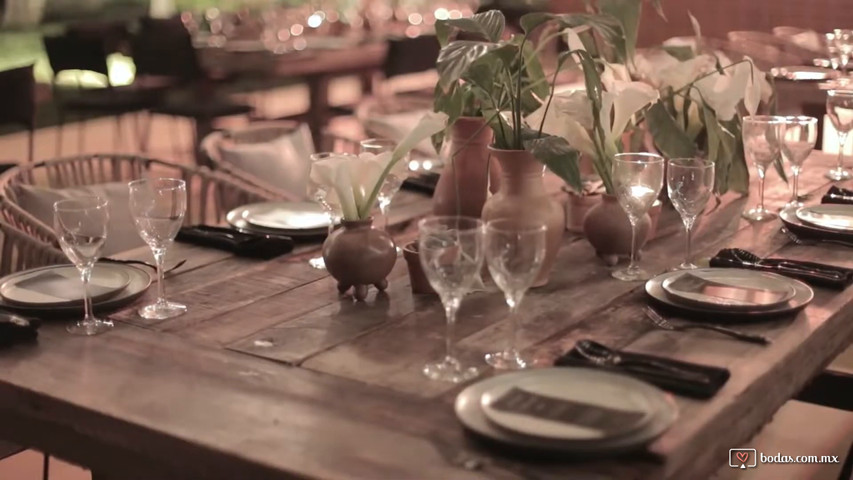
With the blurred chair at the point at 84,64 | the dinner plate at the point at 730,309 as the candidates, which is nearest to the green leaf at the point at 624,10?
the dinner plate at the point at 730,309

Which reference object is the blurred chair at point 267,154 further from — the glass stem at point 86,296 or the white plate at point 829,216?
the white plate at point 829,216

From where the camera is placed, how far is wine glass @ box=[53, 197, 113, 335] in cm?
163

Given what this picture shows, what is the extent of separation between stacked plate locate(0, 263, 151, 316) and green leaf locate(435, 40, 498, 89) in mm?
634

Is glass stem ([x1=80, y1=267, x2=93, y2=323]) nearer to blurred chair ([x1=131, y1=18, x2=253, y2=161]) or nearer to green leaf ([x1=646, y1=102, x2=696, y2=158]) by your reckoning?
green leaf ([x1=646, y1=102, x2=696, y2=158])

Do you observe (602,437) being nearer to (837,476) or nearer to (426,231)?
(426,231)

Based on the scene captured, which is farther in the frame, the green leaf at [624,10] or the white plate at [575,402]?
the green leaf at [624,10]

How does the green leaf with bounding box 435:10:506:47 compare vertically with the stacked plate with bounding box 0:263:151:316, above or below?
above

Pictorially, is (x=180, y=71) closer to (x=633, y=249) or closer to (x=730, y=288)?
(x=633, y=249)

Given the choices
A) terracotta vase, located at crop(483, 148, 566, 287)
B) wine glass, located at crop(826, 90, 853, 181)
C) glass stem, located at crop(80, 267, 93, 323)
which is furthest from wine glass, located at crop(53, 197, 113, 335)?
wine glass, located at crop(826, 90, 853, 181)

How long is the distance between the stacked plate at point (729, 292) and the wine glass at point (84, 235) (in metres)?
0.86

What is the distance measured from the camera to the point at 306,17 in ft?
20.8

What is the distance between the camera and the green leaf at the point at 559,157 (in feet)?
5.36

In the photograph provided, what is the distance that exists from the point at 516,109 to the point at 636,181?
25 centimetres

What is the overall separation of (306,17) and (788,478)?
4.68m
